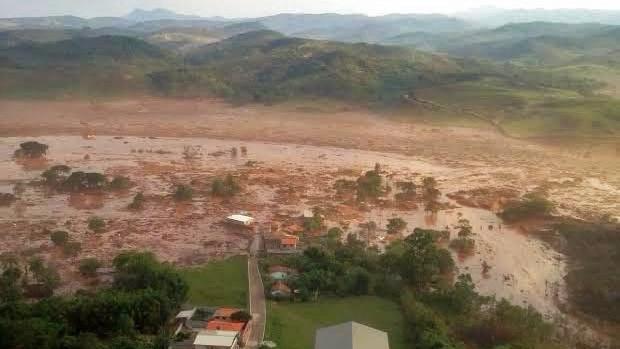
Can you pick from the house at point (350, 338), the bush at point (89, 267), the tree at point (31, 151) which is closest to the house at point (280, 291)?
the house at point (350, 338)

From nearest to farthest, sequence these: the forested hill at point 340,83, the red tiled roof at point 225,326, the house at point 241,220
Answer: the red tiled roof at point 225,326 → the house at point 241,220 → the forested hill at point 340,83

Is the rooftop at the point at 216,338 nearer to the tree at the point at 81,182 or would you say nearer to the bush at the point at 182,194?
the bush at the point at 182,194

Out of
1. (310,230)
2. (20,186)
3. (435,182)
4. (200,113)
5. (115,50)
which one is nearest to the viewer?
(310,230)

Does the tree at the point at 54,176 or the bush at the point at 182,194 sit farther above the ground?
the tree at the point at 54,176

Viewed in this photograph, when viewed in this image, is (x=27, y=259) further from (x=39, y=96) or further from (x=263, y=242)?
(x=39, y=96)

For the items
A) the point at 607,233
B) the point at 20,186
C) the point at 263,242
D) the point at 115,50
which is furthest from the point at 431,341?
the point at 115,50

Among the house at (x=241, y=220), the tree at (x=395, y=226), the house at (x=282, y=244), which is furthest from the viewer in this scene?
the house at (x=241, y=220)

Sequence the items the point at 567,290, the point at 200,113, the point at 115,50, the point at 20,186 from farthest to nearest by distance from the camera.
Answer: the point at 115,50 → the point at 200,113 → the point at 20,186 → the point at 567,290

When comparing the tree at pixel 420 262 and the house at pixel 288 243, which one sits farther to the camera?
the house at pixel 288 243
